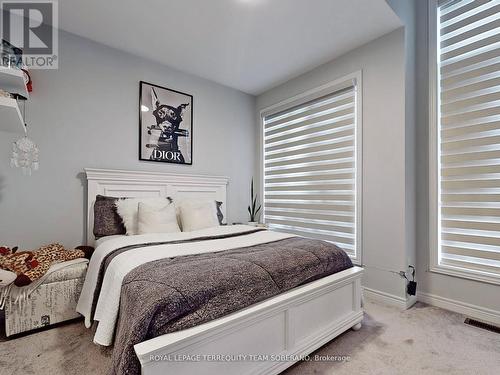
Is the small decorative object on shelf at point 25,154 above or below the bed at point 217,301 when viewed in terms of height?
above

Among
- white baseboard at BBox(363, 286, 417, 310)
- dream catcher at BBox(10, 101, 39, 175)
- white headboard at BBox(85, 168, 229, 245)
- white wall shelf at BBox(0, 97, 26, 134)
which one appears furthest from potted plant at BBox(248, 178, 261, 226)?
white wall shelf at BBox(0, 97, 26, 134)

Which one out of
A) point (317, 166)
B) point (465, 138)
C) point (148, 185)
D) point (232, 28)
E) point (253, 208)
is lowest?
point (253, 208)

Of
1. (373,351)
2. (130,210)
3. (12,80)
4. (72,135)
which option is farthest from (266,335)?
(72,135)

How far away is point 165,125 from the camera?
10.5ft

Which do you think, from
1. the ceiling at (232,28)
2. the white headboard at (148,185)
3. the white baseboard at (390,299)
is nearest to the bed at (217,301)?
the white baseboard at (390,299)

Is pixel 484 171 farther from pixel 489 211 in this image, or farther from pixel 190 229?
pixel 190 229

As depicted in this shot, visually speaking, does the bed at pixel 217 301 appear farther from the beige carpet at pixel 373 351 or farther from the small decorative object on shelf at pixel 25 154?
the small decorative object on shelf at pixel 25 154

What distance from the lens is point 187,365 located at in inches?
43.0

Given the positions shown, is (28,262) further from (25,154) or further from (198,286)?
(198,286)

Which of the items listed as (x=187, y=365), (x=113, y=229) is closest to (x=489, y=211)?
(x=187, y=365)

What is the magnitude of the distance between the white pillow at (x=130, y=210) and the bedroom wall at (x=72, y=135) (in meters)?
0.47

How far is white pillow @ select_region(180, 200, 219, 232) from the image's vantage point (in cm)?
267

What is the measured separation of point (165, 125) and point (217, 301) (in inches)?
99.8

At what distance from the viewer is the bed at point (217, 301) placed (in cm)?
108
